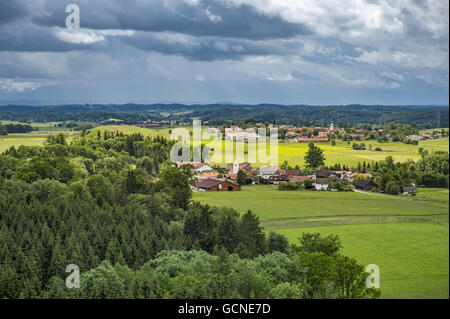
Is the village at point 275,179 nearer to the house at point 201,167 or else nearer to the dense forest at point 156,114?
the house at point 201,167

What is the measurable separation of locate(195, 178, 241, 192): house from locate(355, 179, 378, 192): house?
396 inches

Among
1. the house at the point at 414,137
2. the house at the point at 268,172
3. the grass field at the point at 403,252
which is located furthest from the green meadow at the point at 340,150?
the grass field at the point at 403,252

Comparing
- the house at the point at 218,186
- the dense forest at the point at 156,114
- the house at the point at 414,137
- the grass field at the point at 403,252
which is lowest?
the grass field at the point at 403,252

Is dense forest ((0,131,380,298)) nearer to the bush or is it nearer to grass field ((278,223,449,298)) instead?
grass field ((278,223,449,298))

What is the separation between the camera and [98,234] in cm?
1959

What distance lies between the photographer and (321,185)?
4209 centimetres

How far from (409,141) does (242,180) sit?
37.0 meters

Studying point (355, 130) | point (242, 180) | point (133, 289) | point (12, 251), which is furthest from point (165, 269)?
point (355, 130)

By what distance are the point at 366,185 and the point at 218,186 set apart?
12151mm

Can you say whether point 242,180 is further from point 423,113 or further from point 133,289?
point 423,113

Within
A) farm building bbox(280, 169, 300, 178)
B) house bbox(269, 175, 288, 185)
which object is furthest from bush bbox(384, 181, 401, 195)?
farm building bbox(280, 169, 300, 178)

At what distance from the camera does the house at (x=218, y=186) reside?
4012 centimetres

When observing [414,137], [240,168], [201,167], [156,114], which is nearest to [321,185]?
[240,168]

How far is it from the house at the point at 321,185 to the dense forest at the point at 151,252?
1595 cm
